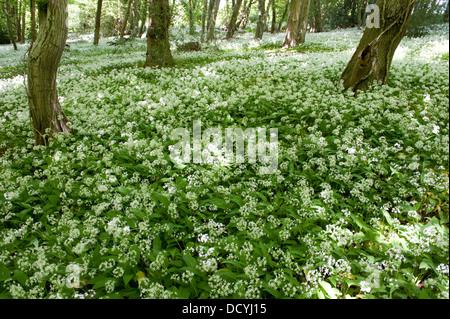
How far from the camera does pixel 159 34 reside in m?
10.4

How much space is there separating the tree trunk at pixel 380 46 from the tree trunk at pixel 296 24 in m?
9.45

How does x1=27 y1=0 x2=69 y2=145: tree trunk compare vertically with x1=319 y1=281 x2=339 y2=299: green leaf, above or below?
above

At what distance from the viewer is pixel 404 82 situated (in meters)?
Answer: 6.95

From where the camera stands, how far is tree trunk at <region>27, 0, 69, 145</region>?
15.7ft

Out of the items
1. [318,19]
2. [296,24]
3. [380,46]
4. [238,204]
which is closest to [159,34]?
[380,46]

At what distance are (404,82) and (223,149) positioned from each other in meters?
5.66

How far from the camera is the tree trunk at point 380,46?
5863 millimetres

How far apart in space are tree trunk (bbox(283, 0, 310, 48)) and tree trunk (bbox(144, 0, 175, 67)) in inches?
301

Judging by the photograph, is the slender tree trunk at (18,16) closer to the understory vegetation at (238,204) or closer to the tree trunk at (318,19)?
the understory vegetation at (238,204)

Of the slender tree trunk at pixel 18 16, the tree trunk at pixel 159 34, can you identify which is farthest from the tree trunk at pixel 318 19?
the slender tree trunk at pixel 18 16

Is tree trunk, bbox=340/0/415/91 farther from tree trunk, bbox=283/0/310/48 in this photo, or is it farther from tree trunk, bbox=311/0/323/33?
tree trunk, bbox=311/0/323/33

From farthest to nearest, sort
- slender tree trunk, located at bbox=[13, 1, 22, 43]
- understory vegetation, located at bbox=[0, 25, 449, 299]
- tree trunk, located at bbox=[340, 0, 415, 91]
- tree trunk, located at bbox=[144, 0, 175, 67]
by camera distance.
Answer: slender tree trunk, located at bbox=[13, 1, 22, 43]
tree trunk, located at bbox=[144, 0, 175, 67]
tree trunk, located at bbox=[340, 0, 415, 91]
understory vegetation, located at bbox=[0, 25, 449, 299]

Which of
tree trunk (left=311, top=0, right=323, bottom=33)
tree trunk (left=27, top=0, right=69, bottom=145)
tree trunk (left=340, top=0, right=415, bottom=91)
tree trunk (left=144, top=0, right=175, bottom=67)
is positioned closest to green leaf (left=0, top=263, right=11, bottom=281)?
tree trunk (left=27, top=0, right=69, bottom=145)

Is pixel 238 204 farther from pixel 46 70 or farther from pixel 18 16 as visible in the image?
pixel 18 16
